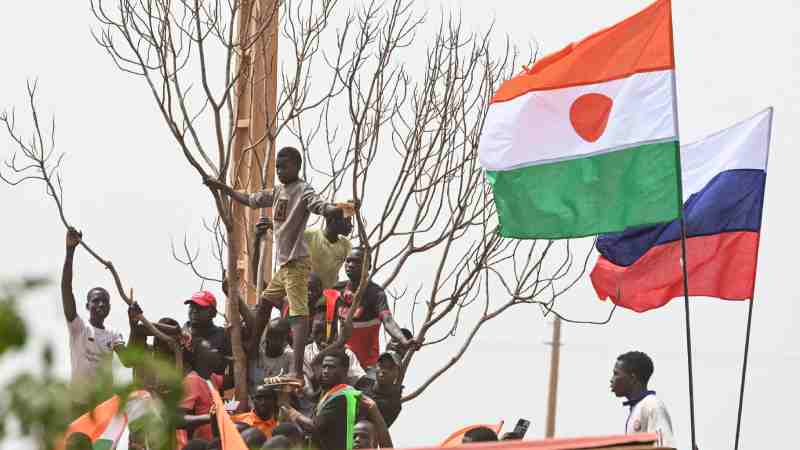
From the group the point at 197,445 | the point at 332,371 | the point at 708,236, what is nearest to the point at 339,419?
the point at 332,371

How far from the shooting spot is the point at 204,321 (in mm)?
9641

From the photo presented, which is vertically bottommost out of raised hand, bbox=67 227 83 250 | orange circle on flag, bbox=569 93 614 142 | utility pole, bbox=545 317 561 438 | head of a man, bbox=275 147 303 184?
utility pole, bbox=545 317 561 438

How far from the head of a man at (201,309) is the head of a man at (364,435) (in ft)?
6.64

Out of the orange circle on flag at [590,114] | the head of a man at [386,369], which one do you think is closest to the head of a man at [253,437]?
the head of a man at [386,369]

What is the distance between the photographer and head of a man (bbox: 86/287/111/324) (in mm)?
9734

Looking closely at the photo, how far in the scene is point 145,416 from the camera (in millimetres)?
1538

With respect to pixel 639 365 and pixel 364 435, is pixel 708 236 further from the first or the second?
pixel 364 435

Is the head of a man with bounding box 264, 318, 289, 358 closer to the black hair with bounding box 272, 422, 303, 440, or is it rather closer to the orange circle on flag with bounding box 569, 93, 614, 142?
the black hair with bounding box 272, 422, 303, 440

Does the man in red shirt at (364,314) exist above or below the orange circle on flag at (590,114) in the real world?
below

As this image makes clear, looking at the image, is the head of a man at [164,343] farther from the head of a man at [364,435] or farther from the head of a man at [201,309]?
the head of a man at [364,435]

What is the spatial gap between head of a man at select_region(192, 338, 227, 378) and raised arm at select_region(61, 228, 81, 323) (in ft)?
2.71

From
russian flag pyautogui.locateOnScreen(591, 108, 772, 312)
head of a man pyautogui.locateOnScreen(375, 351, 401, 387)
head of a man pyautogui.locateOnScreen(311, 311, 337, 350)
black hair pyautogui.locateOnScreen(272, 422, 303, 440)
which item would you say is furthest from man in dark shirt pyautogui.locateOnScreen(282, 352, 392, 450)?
russian flag pyautogui.locateOnScreen(591, 108, 772, 312)

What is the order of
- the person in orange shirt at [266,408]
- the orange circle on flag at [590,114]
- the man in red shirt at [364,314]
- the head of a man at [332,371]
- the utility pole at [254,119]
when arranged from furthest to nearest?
the utility pole at [254,119] < the man in red shirt at [364,314] < the orange circle on flag at [590,114] < the person in orange shirt at [266,408] < the head of a man at [332,371]

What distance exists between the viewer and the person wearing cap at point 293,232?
31.2ft
